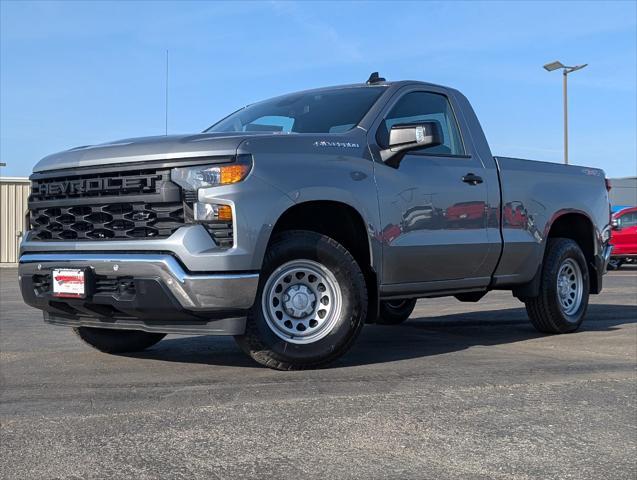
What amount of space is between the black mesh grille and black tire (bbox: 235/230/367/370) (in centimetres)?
66

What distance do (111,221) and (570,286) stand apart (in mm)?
4586

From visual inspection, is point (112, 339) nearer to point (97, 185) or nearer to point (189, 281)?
point (97, 185)

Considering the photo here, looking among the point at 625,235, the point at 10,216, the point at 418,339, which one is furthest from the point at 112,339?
the point at 10,216

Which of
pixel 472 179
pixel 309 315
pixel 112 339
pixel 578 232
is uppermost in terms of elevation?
pixel 472 179

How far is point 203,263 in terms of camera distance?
4711 mm

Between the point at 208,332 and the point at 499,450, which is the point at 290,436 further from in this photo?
the point at 208,332

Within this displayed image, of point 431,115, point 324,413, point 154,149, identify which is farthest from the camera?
point 431,115

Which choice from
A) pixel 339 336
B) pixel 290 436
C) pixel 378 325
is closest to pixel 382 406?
pixel 290 436

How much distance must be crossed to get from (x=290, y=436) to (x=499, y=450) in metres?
0.91

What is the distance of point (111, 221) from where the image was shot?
5004 mm

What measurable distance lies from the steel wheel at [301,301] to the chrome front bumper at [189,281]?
0.85 feet

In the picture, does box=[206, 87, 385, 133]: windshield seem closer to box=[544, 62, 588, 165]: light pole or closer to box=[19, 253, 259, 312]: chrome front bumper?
box=[19, 253, 259, 312]: chrome front bumper

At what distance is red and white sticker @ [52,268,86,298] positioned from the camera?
16.3ft

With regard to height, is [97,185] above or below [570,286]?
above
